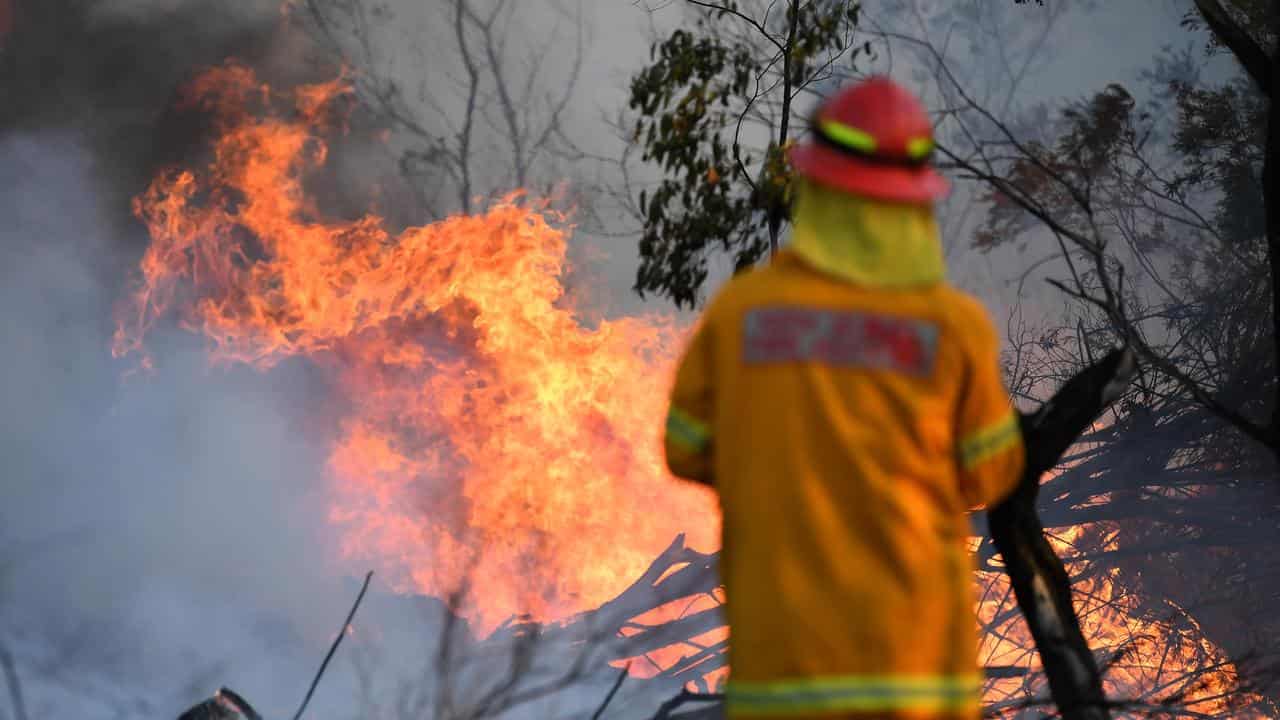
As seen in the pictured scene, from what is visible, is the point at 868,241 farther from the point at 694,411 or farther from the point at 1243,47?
the point at 1243,47

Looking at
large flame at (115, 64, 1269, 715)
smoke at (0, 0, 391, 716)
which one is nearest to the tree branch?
large flame at (115, 64, 1269, 715)

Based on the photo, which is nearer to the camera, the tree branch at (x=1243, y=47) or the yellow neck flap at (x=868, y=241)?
the yellow neck flap at (x=868, y=241)

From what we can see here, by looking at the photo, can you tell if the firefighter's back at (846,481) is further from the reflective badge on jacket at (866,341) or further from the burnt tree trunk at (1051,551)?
the burnt tree trunk at (1051,551)

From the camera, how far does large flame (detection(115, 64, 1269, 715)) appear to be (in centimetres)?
716

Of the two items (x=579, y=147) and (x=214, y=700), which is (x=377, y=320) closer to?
(x=579, y=147)

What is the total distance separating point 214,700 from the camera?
4.38 metres

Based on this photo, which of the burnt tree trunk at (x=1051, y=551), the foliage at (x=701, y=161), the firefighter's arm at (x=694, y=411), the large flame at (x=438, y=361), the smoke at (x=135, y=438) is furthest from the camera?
the large flame at (x=438, y=361)

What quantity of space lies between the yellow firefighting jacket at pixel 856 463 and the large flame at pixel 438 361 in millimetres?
5313

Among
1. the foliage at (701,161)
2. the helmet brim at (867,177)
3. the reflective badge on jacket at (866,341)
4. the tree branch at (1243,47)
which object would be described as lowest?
the reflective badge on jacket at (866,341)

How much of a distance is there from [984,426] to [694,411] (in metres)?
0.45

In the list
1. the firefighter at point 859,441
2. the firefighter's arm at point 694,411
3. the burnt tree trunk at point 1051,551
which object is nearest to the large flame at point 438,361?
the burnt tree trunk at point 1051,551

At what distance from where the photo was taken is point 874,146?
6.03 feet

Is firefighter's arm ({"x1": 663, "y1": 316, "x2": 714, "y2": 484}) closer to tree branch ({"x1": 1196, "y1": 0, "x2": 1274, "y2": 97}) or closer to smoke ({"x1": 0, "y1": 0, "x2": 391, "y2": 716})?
tree branch ({"x1": 1196, "y1": 0, "x2": 1274, "y2": 97})

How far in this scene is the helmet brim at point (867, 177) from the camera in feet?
6.06
